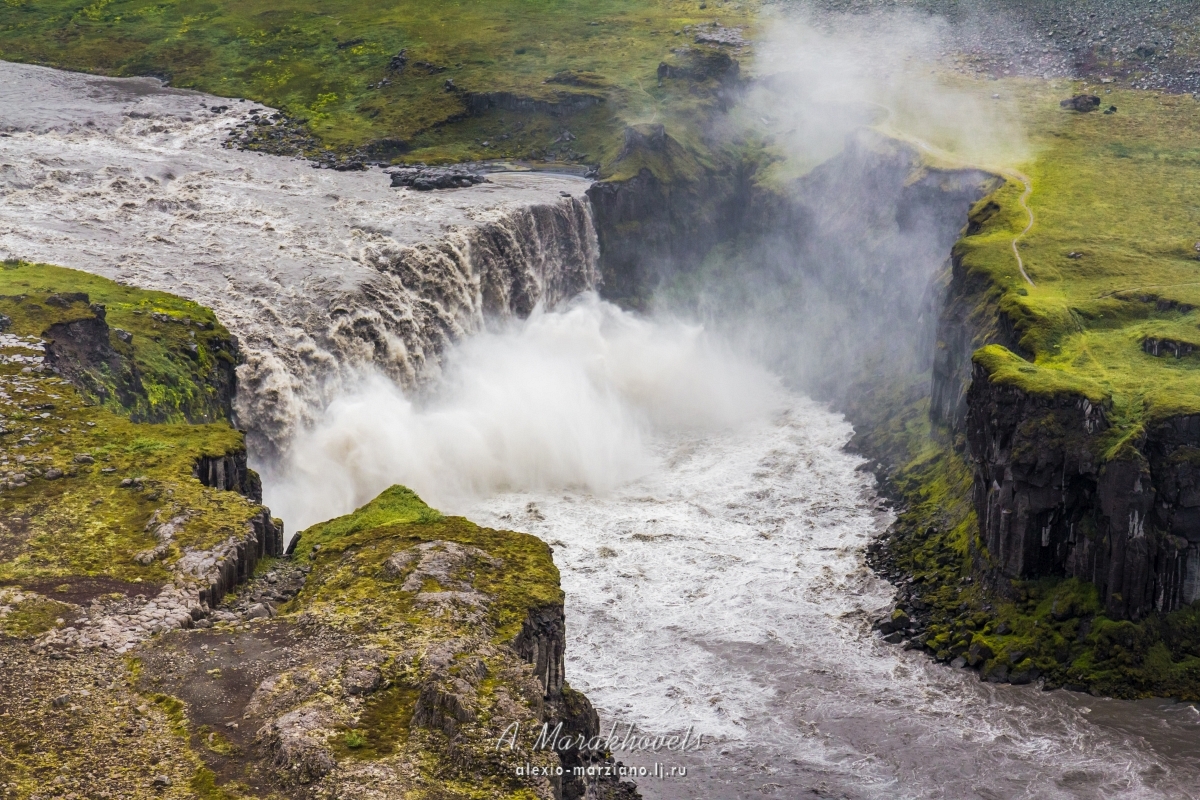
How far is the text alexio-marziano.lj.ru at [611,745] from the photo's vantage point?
2834cm

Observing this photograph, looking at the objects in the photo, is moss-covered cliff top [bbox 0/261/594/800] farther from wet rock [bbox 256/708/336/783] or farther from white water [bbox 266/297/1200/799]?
white water [bbox 266/297/1200/799]

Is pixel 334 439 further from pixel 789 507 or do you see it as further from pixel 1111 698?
pixel 1111 698

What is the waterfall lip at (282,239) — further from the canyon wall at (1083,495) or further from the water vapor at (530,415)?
the canyon wall at (1083,495)

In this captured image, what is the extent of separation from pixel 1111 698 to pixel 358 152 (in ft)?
250

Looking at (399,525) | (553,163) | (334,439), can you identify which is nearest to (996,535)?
(399,525)

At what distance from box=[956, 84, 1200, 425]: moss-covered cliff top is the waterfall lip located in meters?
30.7

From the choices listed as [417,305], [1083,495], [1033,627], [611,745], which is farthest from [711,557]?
[417,305]

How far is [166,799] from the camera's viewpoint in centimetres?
2531

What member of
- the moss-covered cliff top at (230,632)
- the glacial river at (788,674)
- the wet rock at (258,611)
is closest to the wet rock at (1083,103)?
the glacial river at (788,674)

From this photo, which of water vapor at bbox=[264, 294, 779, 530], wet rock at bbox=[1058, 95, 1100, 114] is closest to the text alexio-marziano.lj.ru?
water vapor at bbox=[264, 294, 779, 530]

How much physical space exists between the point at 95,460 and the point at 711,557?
31.2 m

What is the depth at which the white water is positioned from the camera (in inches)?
1738

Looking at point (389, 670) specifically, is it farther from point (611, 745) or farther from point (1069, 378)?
point (1069, 378)

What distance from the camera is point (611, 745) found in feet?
145
